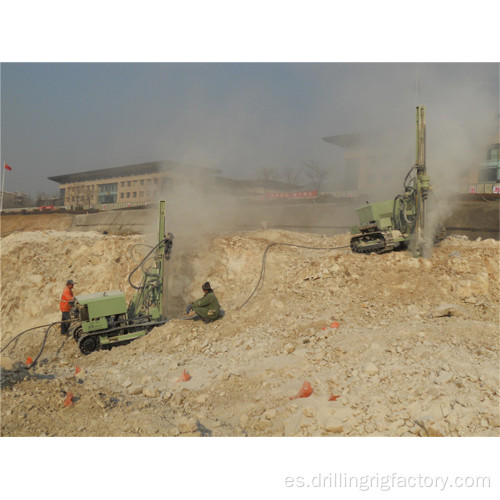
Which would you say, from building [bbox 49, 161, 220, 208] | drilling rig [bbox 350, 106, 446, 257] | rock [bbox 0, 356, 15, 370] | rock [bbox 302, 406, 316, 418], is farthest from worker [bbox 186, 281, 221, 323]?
building [bbox 49, 161, 220, 208]

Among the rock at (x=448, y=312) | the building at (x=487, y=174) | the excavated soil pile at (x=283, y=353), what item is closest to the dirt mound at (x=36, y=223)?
the excavated soil pile at (x=283, y=353)

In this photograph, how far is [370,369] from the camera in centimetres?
640

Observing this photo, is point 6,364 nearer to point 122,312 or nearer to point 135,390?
point 122,312

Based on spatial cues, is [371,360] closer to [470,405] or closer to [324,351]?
[324,351]

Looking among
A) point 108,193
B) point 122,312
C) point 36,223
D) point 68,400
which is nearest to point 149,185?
point 36,223

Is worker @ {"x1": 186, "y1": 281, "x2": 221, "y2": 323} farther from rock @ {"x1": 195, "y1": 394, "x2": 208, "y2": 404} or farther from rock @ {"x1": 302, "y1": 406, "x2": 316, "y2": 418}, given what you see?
rock @ {"x1": 302, "y1": 406, "x2": 316, "y2": 418}

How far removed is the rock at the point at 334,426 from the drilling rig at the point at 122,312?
214 inches

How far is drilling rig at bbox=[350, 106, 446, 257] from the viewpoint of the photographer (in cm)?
1118

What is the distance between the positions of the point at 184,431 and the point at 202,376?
2.01 metres

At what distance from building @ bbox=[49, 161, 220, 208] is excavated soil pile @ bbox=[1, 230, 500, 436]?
882 centimetres

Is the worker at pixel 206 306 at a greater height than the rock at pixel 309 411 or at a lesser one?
greater

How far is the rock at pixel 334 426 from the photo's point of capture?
200 inches

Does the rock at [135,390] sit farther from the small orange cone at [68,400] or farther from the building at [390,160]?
the building at [390,160]

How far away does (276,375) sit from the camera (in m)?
6.94
